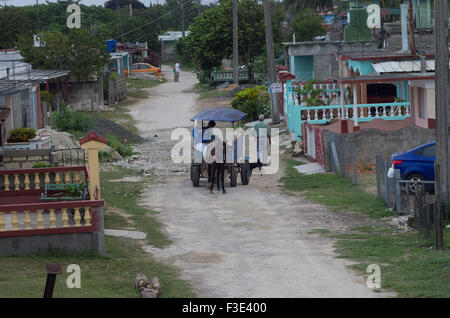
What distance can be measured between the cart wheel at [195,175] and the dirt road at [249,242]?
318 millimetres

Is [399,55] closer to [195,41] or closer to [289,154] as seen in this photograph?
[289,154]

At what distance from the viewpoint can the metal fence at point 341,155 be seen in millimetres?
21936

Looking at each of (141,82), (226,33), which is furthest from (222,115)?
(141,82)

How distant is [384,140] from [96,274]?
14.0 meters

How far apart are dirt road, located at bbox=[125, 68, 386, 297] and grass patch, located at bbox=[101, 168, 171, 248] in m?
0.31

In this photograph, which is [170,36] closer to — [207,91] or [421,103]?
[207,91]

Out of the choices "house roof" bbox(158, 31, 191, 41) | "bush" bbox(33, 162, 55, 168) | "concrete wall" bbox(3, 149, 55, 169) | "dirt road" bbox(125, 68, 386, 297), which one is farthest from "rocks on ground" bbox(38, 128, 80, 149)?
"house roof" bbox(158, 31, 191, 41)

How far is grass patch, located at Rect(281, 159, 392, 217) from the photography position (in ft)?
58.3

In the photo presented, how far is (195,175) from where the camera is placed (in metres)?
21.9

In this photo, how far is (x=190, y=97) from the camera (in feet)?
175

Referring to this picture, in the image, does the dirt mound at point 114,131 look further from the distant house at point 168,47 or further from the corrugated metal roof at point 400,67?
the distant house at point 168,47

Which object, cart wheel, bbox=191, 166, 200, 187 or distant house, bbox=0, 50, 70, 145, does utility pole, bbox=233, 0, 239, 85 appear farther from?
cart wheel, bbox=191, 166, 200, 187

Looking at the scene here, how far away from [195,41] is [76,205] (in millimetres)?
44057
